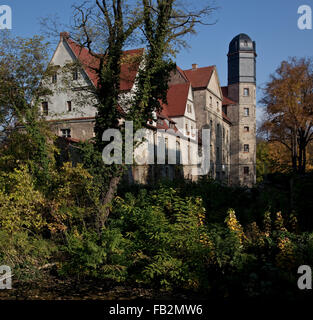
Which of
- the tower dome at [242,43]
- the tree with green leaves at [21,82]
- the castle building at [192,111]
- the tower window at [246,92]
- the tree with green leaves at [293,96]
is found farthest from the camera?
the tower window at [246,92]

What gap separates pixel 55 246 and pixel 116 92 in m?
6.41

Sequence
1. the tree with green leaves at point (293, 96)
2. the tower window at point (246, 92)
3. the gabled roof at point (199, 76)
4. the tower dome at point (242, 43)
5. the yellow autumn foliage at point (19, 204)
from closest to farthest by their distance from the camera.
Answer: the yellow autumn foliage at point (19, 204)
the tree with green leaves at point (293, 96)
the gabled roof at point (199, 76)
the tower dome at point (242, 43)
the tower window at point (246, 92)

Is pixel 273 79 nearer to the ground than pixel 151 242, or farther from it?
farther from it

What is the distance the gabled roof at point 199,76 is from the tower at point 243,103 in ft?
26.9

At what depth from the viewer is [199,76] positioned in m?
36.1

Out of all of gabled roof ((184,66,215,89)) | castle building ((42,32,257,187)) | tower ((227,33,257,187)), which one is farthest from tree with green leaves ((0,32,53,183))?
tower ((227,33,257,187))

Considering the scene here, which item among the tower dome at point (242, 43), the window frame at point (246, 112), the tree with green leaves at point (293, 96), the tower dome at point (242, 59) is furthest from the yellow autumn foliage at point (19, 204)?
the tower dome at point (242, 43)

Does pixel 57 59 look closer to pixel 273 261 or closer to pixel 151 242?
pixel 151 242

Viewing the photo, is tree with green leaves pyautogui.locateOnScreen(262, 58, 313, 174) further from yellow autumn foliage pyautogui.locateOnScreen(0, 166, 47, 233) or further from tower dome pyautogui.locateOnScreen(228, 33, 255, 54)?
yellow autumn foliage pyautogui.locateOnScreen(0, 166, 47, 233)

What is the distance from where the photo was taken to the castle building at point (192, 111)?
23.5 meters

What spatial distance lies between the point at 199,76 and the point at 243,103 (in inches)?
412

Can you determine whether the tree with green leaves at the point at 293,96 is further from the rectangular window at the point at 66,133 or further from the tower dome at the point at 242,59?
the rectangular window at the point at 66,133
